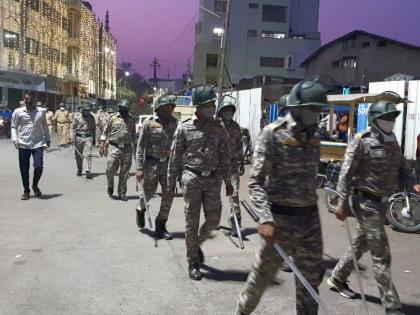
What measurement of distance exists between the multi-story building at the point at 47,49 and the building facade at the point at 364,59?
20.5 m

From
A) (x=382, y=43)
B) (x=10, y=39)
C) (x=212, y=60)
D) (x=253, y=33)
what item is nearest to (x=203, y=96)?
(x=382, y=43)

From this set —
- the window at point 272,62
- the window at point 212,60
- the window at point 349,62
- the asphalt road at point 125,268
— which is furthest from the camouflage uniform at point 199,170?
the window at point 212,60

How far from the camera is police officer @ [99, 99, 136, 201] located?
9.93 m

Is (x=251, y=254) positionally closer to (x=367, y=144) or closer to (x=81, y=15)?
(x=367, y=144)

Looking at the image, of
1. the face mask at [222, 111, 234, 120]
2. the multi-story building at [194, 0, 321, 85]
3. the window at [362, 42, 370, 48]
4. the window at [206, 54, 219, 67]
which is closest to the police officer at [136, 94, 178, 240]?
the face mask at [222, 111, 234, 120]

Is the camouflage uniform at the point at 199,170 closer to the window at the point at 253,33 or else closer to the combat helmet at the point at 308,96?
the combat helmet at the point at 308,96

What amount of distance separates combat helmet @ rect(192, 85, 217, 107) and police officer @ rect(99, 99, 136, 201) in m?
4.98

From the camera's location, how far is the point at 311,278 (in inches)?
143

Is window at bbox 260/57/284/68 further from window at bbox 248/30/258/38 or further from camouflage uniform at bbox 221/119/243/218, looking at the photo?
camouflage uniform at bbox 221/119/243/218

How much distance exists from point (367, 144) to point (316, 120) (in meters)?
1.02

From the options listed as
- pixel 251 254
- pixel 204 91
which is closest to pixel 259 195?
pixel 204 91

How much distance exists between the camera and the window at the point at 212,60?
5572 centimetres

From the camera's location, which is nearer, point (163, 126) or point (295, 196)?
point (295, 196)

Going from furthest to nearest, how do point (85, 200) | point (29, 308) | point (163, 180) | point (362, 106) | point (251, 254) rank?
point (362, 106) → point (85, 200) → point (163, 180) → point (251, 254) → point (29, 308)
